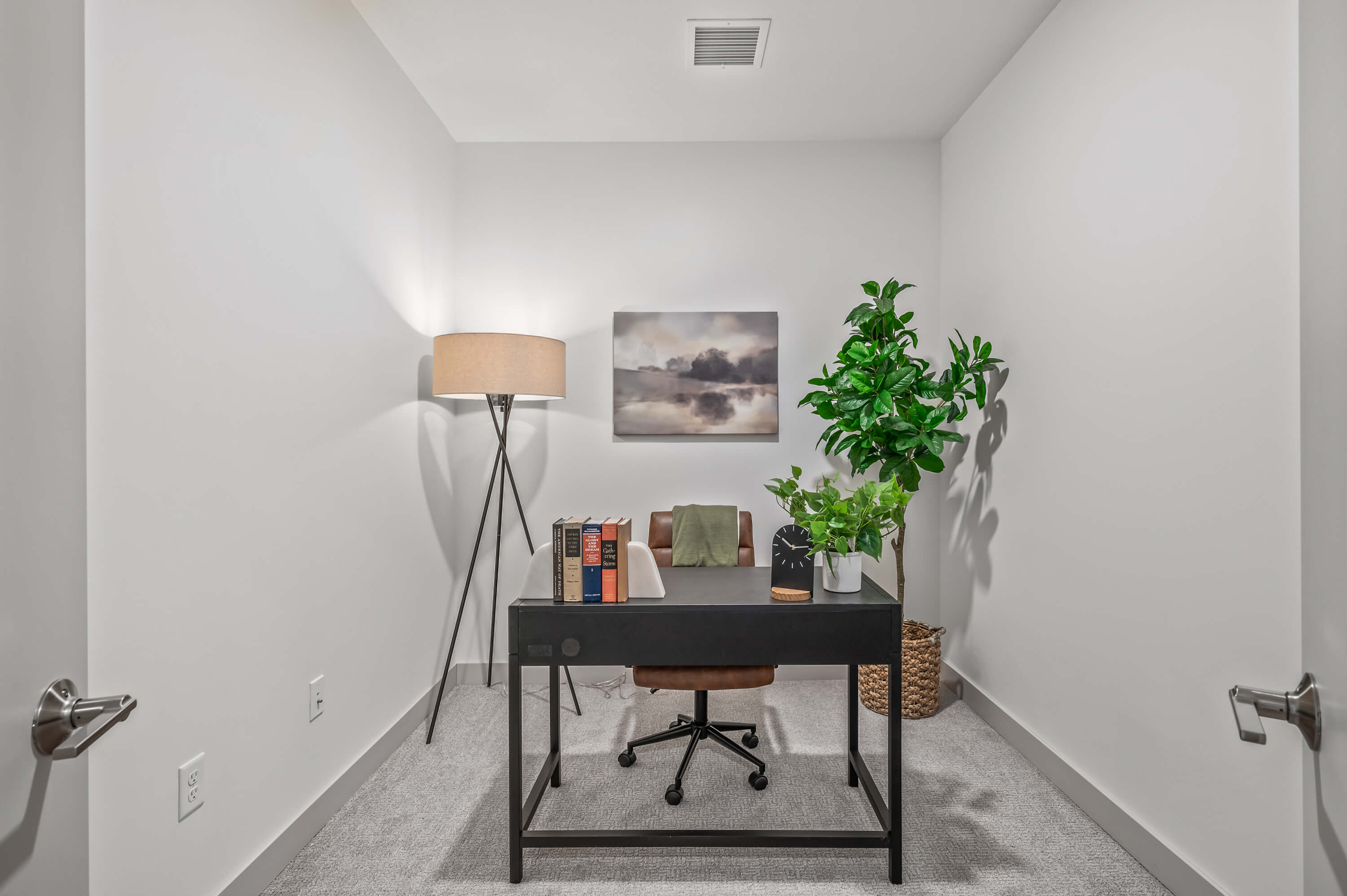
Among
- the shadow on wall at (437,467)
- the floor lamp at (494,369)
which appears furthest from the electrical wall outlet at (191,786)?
the shadow on wall at (437,467)

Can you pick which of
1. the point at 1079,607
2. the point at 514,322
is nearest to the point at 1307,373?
the point at 1079,607

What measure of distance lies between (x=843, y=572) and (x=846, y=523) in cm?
16

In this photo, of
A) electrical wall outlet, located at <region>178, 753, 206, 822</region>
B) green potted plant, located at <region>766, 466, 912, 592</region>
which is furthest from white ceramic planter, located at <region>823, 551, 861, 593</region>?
electrical wall outlet, located at <region>178, 753, 206, 822</region>

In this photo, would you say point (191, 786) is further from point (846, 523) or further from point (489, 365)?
point (846, 523)

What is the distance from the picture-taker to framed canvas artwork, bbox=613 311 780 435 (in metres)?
3.44

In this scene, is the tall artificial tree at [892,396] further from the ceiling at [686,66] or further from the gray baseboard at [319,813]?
the gray baseboard at [319,813]

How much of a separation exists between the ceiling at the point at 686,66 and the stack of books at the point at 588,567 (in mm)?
2018

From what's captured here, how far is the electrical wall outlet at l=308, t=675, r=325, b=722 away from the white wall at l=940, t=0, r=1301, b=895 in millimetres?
2643

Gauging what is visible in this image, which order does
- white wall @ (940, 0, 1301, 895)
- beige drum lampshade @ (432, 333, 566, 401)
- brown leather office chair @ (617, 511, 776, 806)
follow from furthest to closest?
beige drum lampshade @ (432, 333, 566, 401) → brown leather office chair @ (617, 511, 776, 806) → white wall @ (940, 0, 1301, 895)

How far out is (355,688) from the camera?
2.37 m

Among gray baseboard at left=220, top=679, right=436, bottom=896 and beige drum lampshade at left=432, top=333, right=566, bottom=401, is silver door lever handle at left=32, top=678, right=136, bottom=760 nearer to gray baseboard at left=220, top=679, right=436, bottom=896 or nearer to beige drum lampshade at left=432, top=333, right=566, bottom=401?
gray baseboard at left=220, top=679, right=436, bottom=896

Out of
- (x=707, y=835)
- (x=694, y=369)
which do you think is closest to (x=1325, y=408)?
(x=707, y=835)

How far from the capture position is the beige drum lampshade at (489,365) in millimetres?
2760

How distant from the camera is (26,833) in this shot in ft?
2.34
